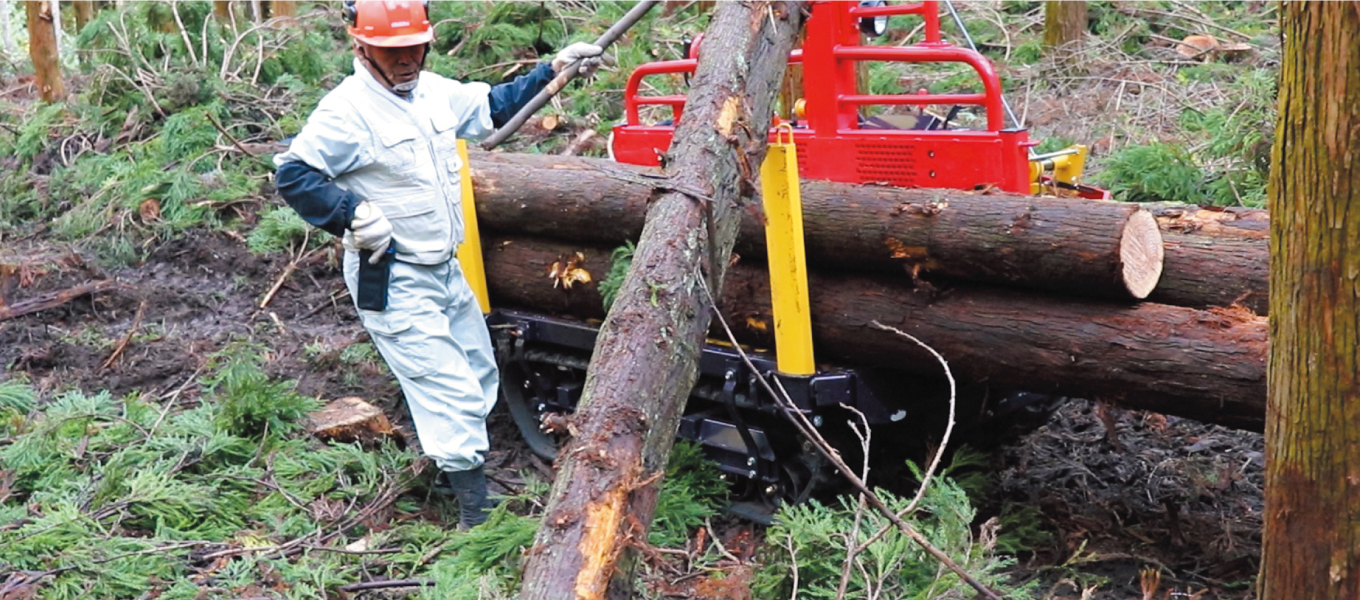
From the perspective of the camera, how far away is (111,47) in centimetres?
1112

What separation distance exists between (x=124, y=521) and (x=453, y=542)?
4.58 feet

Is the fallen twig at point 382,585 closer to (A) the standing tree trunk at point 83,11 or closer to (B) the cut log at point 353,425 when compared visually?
(B) the cut log at point 353,425

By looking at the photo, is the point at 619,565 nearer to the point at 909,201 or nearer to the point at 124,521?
Answer: the point at 909,201

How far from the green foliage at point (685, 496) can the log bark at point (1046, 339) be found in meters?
0.57

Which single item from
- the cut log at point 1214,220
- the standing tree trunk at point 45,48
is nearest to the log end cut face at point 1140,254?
the cut log at point 1214,220

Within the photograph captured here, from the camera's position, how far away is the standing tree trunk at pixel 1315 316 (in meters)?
2.37

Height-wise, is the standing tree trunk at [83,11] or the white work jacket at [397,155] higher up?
the standing tree trunk at [83,11]

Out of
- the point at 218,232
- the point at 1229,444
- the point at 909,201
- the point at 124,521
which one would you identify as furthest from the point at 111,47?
the point at 1229,444

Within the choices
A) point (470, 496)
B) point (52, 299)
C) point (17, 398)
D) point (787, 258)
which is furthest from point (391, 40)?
point (52, 299)

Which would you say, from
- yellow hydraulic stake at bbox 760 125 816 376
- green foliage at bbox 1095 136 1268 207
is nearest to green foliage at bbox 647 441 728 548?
yellow hydraulic stake at bbox 760 125 816 376

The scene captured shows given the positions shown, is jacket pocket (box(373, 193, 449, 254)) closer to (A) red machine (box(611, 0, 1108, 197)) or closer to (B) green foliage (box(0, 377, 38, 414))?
(A) red machine (box(611, 0, 1108, 197))

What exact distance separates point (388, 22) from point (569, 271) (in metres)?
1.39

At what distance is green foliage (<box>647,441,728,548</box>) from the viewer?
4801mm

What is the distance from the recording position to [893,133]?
4867mm
